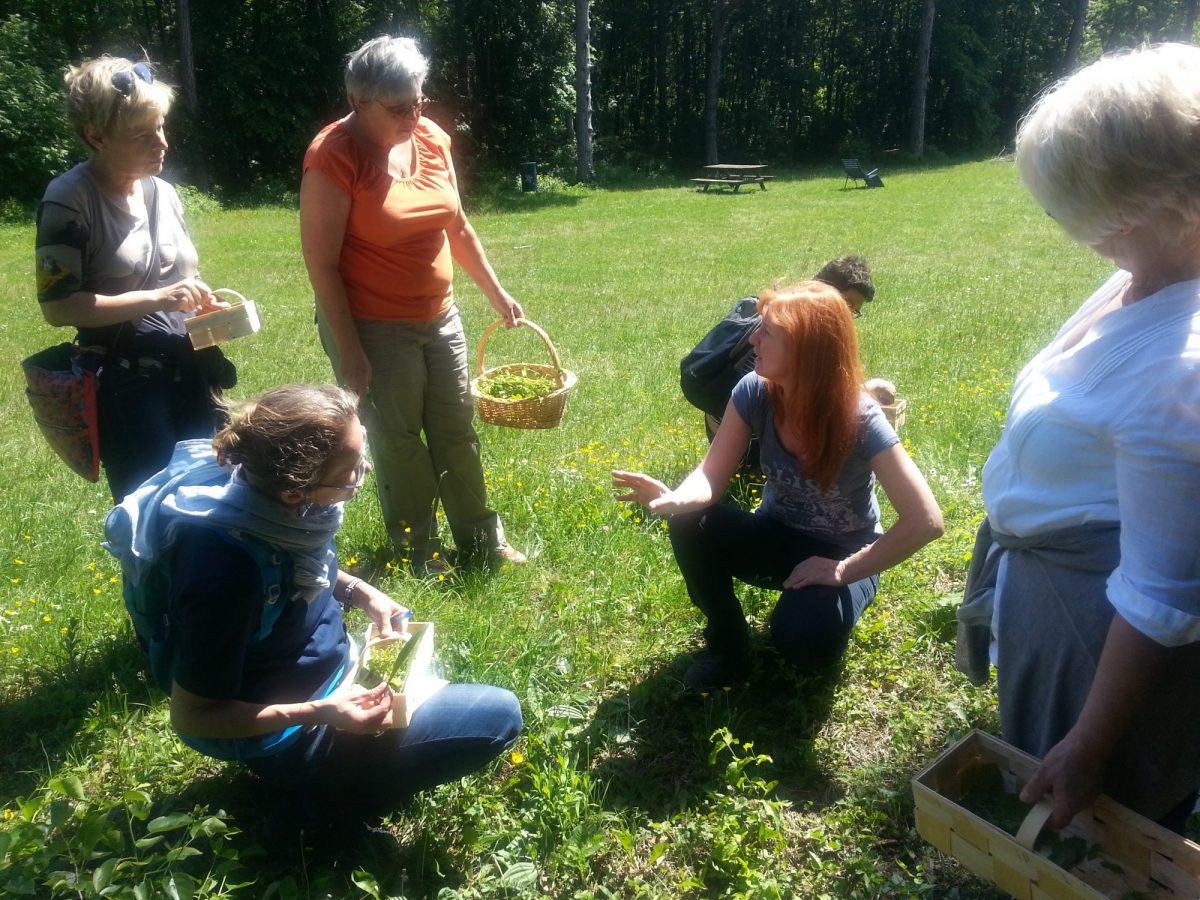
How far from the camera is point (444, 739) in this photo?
7.51ft

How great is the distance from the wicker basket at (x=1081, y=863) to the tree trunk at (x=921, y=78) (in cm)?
3170

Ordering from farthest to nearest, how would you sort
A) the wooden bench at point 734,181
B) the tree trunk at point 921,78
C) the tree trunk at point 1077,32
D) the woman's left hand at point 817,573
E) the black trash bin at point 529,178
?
the tree trunk at point 1077,32 → the tree trunk at point 921,78 → the wooden bench at point 734,181 → the black trash bin at point 529,178 → the woman's left hand at point 817,573

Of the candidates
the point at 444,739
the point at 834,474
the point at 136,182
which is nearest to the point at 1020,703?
the point at 834,474

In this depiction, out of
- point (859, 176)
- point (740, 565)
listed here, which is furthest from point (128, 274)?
point (859, 176)

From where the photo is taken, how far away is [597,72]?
31312 mm

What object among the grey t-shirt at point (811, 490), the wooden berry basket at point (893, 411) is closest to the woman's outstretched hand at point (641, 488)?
the grey t-shirt at point (811, 490)

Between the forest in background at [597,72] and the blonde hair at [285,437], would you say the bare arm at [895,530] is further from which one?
the forest in background at [597,72]

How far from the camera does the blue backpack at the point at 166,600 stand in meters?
2.05

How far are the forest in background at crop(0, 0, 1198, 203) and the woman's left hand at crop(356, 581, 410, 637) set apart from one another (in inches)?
734

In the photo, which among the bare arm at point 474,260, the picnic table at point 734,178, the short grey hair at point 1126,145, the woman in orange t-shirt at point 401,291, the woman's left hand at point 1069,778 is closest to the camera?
the short grey hair at point 1126,145

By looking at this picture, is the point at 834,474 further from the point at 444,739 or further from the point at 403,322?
the point at 403,322

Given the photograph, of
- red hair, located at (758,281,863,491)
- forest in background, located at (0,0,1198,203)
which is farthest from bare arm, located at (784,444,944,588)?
forest in background, located at (0,0,1198,203)

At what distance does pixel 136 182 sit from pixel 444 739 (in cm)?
200

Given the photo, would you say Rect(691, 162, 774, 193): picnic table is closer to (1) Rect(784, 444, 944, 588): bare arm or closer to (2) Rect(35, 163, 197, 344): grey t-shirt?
(2) Rect(35, 163, 197, 344): grey t-shirt
